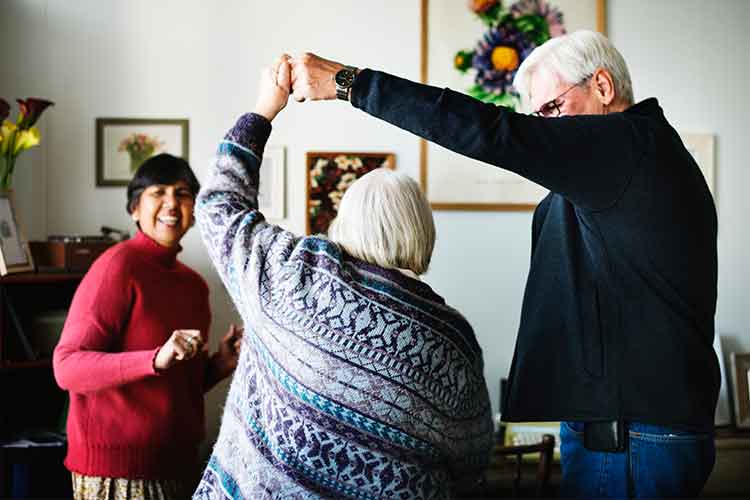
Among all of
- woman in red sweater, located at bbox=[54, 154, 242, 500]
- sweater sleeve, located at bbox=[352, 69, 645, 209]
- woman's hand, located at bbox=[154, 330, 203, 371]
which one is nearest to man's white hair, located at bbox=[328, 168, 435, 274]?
sweater sleeve, located at bbox=[352, 69, 645, 209]

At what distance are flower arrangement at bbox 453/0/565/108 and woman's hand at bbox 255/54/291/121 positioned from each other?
1929mm

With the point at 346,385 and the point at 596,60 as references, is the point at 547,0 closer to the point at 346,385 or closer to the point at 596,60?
the point at 596,60

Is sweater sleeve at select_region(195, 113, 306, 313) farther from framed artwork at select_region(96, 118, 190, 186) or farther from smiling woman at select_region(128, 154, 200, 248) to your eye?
framed artwork at select_region(96, 118, 190, 186)

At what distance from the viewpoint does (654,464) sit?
1438mm

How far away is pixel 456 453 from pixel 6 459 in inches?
72.0

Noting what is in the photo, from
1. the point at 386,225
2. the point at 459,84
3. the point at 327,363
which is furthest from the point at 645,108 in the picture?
the point at 459,84

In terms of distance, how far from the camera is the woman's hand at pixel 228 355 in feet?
8.16

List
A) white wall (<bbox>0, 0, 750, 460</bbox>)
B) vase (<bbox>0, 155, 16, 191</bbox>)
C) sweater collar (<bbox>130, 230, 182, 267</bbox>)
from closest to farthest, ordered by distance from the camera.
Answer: sweater collar (<bbox>130, 230, 182, 267</bbox>) → vase (<bbox>0, 155, 16, 191</bbox>) → white wall (<bbox>0, 0, 750, 460</bbox>)

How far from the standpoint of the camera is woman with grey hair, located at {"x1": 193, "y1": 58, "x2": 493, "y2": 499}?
1.29 metres

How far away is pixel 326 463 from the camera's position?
131 centimetres

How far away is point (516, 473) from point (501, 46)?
171 centimetres

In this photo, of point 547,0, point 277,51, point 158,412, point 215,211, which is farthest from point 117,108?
point 215,211

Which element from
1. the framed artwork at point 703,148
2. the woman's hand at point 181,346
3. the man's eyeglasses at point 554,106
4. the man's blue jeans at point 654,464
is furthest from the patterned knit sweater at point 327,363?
the framed artwork at point 703,148

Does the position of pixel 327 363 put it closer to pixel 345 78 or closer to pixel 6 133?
pixel 345 78
